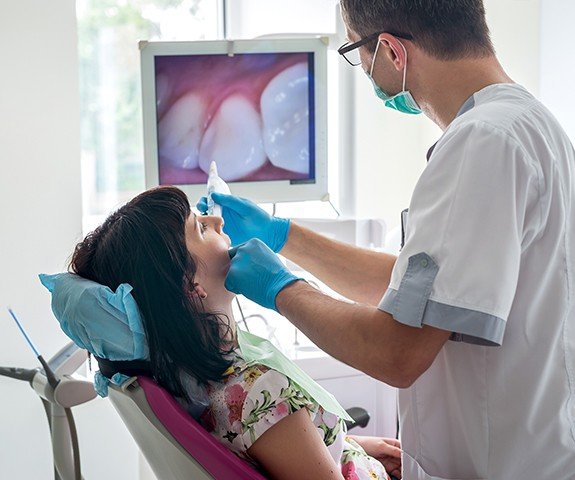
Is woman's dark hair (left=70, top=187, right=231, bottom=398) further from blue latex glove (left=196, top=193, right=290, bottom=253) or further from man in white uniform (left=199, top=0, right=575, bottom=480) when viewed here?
blue latex glove (left=196, top=193, right=290, bottom=253)

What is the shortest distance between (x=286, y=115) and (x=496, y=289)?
135 centimetres

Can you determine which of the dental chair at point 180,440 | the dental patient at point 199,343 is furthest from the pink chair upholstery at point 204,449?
the dental patient at point 199,343

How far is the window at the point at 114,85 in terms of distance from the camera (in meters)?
3.19

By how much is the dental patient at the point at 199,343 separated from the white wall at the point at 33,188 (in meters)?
1.02

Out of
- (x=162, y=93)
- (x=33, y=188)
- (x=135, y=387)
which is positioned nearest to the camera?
(x=135, y=387)

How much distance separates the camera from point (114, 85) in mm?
3248

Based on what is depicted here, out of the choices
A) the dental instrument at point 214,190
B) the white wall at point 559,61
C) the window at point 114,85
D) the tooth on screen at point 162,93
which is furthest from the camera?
the window at point 114,85

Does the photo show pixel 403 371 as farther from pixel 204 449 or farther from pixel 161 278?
pixel 161 278

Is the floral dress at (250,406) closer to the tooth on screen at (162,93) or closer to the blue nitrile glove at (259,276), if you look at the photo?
the blue nitrile glove at (259,276)

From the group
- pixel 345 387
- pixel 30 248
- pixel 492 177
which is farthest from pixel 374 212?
pixel 492 177

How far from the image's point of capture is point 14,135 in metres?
2.48

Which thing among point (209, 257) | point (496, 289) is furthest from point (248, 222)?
point (496, 289)

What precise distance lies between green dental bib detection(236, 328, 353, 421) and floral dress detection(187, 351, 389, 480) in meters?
0.02

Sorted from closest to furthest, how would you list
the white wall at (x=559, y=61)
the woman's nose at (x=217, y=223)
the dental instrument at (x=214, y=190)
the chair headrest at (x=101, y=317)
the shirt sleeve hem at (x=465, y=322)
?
the shirt sleeve hem at (x=465, y=322) < the chair headrest at (x=101, y=317) < the woman's nose at (x=217, y=223) < the dental instrument at (x=214, y=190) < the white wall at (x=559, y=61)
